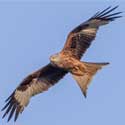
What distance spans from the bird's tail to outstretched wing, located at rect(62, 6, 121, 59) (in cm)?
66

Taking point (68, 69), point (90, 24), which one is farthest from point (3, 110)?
point (90, 24)

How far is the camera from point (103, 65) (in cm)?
1214

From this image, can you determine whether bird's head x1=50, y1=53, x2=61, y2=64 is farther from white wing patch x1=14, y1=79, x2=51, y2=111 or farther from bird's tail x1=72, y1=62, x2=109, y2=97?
white wing patch x1=14, y1=79, x2=51, y2=111

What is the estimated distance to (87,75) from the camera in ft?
40.4

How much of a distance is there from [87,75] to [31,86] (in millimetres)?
1904

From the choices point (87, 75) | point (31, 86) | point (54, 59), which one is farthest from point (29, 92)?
point (87, 75)

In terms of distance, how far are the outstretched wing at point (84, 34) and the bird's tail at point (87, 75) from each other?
26.2 inches

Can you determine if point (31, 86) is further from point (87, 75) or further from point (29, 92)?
point (87, 75)

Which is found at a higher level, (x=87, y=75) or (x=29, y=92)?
(x=87, y=75)

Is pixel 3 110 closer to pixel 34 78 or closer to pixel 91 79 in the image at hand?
pixel 34 78

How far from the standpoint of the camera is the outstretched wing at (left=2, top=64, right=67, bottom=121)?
13.3m

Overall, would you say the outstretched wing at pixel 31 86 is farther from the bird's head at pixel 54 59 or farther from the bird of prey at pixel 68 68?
the bird's head at pixel 54 59

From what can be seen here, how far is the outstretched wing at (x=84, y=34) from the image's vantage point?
13.0m

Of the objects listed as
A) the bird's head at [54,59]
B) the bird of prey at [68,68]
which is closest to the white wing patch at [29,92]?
the bird of prey at [68,68]
